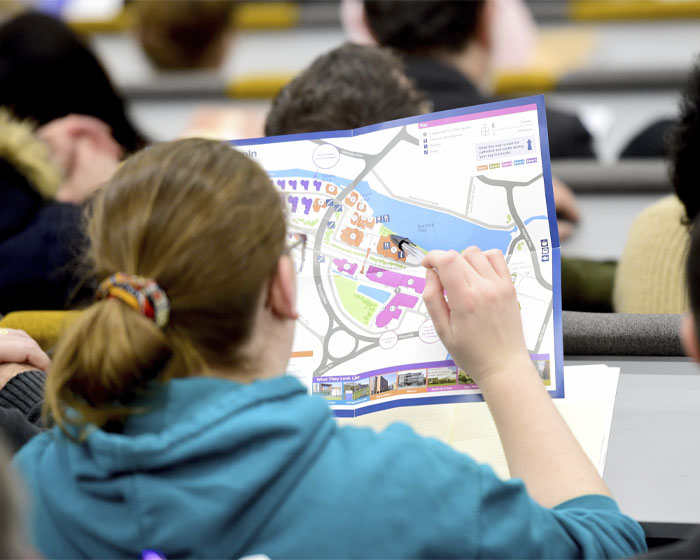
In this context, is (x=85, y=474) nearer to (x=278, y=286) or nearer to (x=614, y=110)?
(x=278, y=286)

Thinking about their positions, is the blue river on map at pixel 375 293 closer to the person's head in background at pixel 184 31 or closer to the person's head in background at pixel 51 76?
the person's head in background at pixel 51 76

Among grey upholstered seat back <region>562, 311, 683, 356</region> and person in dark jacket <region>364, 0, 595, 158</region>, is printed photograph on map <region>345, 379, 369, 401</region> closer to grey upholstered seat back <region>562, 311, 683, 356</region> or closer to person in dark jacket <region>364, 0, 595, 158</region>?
grey upholstered seat back <region>562, 311, 683, 356</region>

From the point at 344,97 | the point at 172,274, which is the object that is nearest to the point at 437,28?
the point at 344,97

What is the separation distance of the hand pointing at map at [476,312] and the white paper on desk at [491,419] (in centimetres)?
12

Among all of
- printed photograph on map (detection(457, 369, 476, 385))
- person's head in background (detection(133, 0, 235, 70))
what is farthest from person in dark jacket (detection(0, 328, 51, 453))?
person's head in background (detection(133, 0, 235, 70))

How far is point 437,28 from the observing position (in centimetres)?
237

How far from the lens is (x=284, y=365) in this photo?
0.98 metres

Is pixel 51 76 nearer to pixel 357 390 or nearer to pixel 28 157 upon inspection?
pixel 28 157

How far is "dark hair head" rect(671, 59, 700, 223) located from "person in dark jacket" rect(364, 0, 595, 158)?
0.71 meters

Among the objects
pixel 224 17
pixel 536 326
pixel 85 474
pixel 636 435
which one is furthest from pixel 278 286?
pixel 224 17

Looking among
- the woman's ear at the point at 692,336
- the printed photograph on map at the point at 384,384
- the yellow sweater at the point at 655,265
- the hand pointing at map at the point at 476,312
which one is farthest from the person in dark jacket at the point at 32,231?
the woman's ear at the point at 692,336

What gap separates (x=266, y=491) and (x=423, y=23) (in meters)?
1.73

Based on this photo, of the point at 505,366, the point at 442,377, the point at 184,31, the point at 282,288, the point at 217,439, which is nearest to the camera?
the point at 217,439

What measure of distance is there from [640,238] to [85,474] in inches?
44.7
